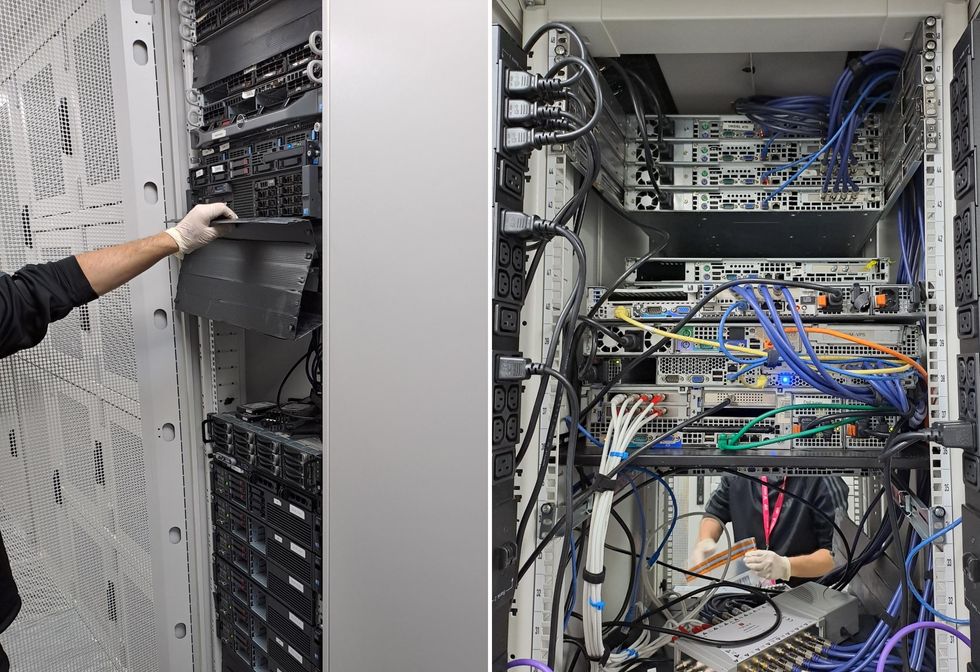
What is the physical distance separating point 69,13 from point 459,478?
1247 millimetres

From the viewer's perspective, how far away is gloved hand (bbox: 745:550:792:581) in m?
1.67

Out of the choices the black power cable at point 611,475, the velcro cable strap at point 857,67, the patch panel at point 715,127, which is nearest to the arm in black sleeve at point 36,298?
the black power cable at point 611,475

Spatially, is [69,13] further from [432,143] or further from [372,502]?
[372,502]

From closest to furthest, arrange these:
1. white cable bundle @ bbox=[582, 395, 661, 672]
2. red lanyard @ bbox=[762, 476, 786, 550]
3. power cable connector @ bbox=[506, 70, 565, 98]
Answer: power cable connector @ bbox=[506, 70, 565, 98] → white cable bundle @ bbox=[582, 395, 661, 672] → red lanyard @ bbox=[762, 476, 786, 550]

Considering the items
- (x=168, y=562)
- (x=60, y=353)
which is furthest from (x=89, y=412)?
(x=168, y=562)

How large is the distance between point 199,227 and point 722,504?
1780mm

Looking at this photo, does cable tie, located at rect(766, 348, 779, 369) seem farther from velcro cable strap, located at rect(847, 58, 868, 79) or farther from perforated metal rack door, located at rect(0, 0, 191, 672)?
perforated metal rack door, located at rect(0, 0, 191, 672)

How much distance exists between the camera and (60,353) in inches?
48.1

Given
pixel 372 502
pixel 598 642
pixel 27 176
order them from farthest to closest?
pixel 598 642
pixel 27 176
pixel 372 502

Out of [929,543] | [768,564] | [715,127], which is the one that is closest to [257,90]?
[715,127]

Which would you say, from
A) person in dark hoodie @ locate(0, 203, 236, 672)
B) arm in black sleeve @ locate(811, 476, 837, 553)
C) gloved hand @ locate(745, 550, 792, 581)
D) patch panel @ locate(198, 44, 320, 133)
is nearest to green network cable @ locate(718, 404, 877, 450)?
gloved hand @ locate(745, 550, 792, 581)

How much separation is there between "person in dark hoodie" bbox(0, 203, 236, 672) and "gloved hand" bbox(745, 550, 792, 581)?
5.48ft

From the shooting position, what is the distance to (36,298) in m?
1.06

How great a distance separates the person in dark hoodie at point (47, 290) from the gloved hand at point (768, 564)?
1.67m
